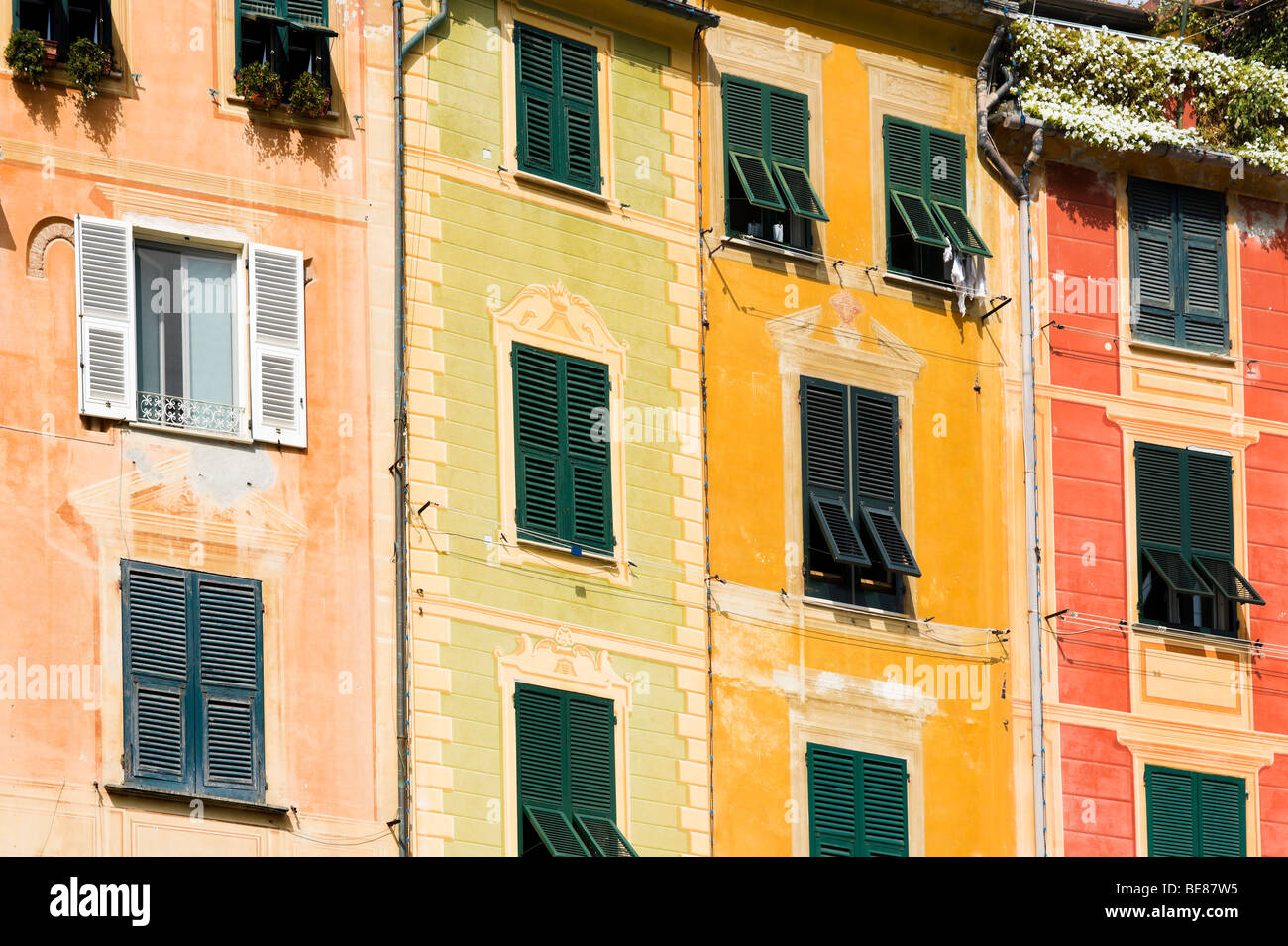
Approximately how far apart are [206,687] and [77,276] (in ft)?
13.2

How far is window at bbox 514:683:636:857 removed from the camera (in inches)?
1243

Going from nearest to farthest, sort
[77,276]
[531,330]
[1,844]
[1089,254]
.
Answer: [1,844] → [77,276] → [531,330] → [1089,254]

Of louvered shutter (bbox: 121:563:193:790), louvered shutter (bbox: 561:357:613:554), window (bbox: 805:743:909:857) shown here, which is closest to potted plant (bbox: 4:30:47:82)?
louvered shutter (bbox: 121:563:193:790)

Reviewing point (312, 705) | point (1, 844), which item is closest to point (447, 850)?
point (312, 705)

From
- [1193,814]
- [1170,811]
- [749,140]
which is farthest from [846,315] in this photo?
[1193,814]

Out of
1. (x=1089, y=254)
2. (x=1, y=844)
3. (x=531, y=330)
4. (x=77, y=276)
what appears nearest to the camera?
(x=1, y=844)

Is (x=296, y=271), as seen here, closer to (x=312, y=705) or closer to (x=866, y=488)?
(x=312, y=705)

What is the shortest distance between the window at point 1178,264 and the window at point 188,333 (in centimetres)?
1069

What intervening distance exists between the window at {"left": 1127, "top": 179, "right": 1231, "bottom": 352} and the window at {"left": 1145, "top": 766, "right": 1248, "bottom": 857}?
5.10 meters

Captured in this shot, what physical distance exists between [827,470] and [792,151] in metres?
3.64

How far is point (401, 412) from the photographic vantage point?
32.0 metres

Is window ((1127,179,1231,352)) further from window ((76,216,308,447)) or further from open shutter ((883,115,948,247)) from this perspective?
window ((76,216,308,447))

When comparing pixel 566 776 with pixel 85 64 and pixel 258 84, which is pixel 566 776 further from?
pixel 85 64

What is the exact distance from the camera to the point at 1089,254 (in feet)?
123
